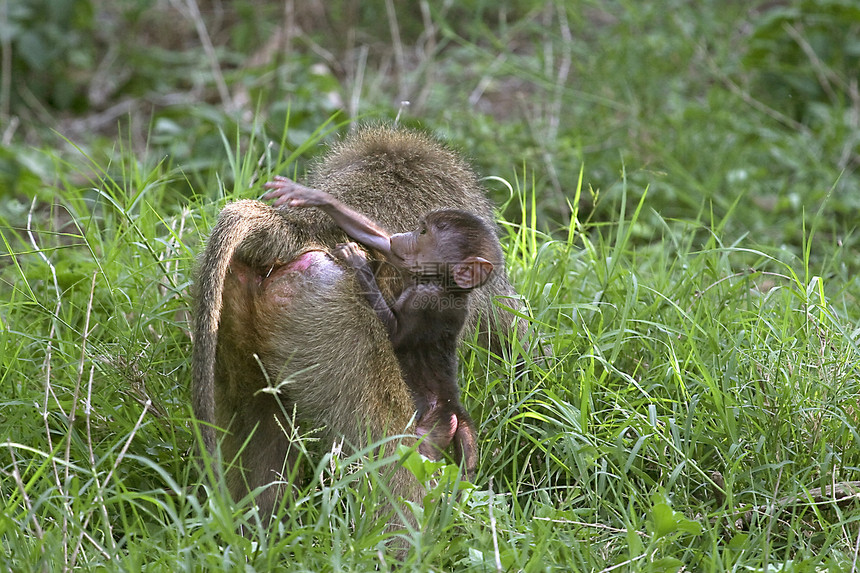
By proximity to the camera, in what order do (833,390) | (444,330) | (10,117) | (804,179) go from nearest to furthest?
(444,330)
(833,390)
(804,179)
(10,117)

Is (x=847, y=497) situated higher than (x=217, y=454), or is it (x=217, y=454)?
(x=217, y=454)

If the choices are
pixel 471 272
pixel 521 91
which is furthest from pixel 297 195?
pixel 521 91

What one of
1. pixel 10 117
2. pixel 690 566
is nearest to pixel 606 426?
pixel 690 566

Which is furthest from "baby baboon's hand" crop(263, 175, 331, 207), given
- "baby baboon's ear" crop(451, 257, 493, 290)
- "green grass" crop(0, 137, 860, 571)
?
"green grass" crop(0, 137, 860, 571)

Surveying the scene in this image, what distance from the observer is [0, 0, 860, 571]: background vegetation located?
8.35ft

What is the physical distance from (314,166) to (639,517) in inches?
67.2

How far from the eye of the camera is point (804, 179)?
5828mm

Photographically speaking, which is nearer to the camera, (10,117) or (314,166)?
(314,166)

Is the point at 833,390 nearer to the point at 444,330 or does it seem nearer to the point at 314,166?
the point at 444,330

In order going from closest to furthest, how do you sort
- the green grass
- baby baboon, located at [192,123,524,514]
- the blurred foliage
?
the green grass < baby baboon, located at [192,123,524,514] < the blurred foliage

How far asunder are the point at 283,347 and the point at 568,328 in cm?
134

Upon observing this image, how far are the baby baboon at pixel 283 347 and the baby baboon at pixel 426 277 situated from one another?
0.19ft

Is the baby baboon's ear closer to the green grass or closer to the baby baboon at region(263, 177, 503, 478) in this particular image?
the baby baboon at region(263, 177, 503, 478)

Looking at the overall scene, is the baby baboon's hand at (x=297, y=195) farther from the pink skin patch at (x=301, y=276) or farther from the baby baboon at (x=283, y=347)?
the pink skin patch at (x=301, y=276)
